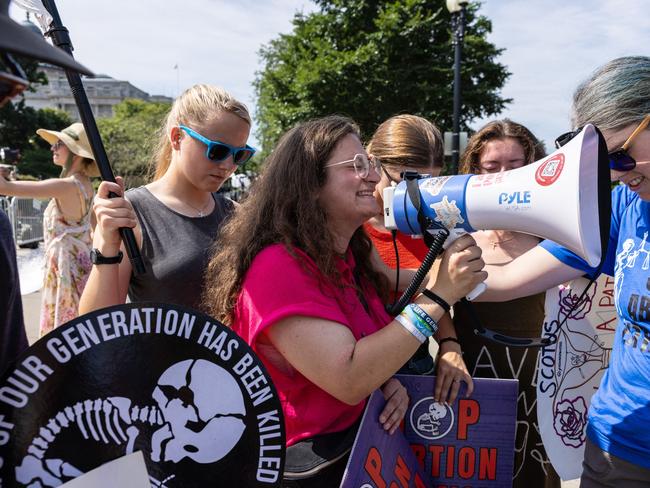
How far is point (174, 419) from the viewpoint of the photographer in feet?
3.61

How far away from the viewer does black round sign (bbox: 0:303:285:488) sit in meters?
0.99

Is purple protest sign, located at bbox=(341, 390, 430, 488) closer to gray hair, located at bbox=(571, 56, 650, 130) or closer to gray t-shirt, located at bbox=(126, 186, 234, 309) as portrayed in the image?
gray t-shirt, located at bbox=(126, 186, 234, 309)

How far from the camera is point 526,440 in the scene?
225cm

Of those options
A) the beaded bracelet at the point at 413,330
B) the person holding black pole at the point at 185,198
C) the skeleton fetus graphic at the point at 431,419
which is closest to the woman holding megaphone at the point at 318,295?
the beaded bracelet at the point at 413,330

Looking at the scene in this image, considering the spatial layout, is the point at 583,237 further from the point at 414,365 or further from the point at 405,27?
the point at 405,27

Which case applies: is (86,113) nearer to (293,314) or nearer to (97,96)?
(293,314)

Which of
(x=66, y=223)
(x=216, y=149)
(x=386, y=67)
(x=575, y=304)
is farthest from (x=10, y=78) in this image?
(x=386, y=67)

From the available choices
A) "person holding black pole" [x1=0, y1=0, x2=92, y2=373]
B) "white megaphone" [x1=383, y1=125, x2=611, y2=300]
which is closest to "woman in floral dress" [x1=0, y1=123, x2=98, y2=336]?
"person holding black pole" [x1=0, y1=0, x2=92, y2=373]

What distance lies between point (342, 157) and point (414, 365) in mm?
752

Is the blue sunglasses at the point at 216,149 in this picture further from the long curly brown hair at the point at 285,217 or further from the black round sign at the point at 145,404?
the black round sign at the point at 145,404

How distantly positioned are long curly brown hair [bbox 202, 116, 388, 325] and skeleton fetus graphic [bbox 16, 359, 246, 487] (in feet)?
1.57

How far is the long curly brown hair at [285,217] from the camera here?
156cm

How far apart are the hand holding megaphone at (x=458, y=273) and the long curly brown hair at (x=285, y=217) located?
0.29 m

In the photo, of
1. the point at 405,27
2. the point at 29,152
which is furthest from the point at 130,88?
the point at 405,27
